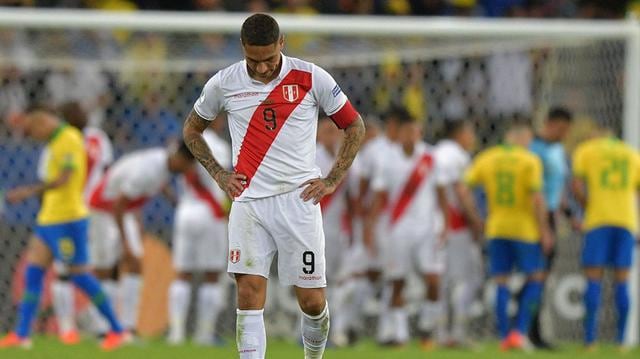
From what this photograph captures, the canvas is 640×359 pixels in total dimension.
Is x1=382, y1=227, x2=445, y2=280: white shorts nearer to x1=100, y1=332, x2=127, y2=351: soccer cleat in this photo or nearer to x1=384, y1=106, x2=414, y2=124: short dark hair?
x1=384, y1=106, x2=414, y2=124: short dark hair

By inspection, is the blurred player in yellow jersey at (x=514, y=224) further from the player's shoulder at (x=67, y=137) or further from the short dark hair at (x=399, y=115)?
the player's shoulder at (x=67, y=137)

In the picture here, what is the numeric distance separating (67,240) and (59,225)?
15 centimetres

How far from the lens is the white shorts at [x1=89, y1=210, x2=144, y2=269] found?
16.0 m

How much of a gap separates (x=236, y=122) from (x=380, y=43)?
9031mm

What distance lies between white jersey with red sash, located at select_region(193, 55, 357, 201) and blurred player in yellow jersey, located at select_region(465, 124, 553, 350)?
21.3 feet

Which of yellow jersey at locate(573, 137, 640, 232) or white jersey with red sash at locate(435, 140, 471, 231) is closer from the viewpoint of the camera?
yellow jersey at locate(573, 137, 640, 232)

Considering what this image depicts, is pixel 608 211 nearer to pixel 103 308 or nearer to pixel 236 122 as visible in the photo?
pixel 103 308

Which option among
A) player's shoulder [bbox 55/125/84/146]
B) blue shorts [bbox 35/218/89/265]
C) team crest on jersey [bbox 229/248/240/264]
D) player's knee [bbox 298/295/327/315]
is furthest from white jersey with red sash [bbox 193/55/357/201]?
blue shorts [bbox 35/218/89/265]

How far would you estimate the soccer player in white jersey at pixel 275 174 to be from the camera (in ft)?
29.6

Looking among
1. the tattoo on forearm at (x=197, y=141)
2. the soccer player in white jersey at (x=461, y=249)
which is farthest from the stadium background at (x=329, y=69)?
the tattoo on forearm at (x=197, y=141)

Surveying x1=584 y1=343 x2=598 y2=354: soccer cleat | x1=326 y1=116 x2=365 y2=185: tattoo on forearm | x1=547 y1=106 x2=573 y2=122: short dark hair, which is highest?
x1=547 y1=106 x2=573 y2=122: short dark hair

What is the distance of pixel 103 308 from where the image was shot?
46.5 ft

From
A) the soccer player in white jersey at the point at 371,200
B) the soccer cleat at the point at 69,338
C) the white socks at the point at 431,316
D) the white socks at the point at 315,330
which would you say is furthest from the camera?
the soccer player in white jersey at the point at 371,200

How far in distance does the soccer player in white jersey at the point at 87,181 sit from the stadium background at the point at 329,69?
4.71 feet
